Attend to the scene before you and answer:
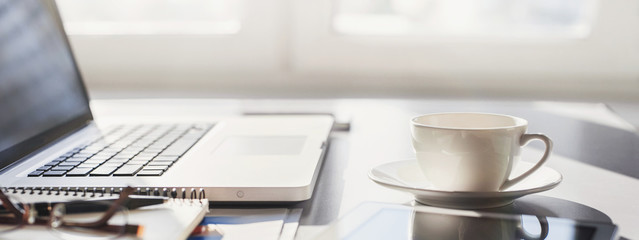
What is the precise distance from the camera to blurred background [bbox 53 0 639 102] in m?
1.47

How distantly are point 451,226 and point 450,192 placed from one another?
54mm

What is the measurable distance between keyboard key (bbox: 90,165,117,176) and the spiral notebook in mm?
88

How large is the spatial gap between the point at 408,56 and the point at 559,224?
1.03 metres

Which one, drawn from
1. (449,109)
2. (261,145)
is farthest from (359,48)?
(261,145)

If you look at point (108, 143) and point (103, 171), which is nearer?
point (103, 171)

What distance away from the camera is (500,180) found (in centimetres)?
59

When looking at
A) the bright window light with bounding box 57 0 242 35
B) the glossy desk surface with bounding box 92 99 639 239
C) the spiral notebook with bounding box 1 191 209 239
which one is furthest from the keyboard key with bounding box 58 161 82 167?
the bright window light with bounding box 57 0 242 35

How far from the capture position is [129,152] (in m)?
0.74

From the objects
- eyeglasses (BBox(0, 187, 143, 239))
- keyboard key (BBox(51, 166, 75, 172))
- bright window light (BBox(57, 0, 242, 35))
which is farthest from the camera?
bright window light (BBox(57, 0, 242, 35))

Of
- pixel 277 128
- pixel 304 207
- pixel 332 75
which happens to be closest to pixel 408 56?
pixel 332 75

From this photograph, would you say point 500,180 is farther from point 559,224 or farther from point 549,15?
point 549,15

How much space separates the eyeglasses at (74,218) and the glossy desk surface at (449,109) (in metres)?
0.14

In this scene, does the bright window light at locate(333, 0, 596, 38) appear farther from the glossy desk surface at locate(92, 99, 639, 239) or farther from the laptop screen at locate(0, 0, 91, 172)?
the laptop screen at locate(0, 0, 91, 172)

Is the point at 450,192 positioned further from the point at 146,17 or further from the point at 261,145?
the point at 146,17
